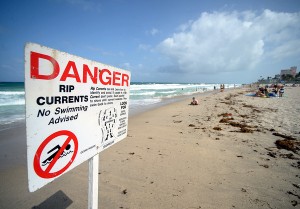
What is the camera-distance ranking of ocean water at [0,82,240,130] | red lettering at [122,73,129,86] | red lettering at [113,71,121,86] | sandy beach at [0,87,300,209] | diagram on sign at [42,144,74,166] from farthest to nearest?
ocean water at [0,82,240,130], sandy beach at [0,87,300,209], red lettering at [122,73,129,86], red lettering at [113,71,121,86], diagram on sign at [42,144,74,166]

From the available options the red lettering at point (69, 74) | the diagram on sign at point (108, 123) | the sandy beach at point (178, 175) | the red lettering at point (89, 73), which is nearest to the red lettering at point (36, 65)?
the red lettering at point (69, 74)

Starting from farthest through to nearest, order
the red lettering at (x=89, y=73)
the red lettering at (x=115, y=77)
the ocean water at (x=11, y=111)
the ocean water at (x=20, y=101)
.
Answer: the ocean water at (x=20, y=101) < the ocean water at (x=11, y=111) < the red lettering at (x=115, y=77) < the red lettering at (x=89, y=73)

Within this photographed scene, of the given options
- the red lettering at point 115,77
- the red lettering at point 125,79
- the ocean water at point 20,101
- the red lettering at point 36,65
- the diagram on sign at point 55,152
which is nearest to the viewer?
the red lettering at point 36,65

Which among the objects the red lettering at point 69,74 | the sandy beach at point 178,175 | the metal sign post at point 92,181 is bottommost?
the sandy beach at point 178,175

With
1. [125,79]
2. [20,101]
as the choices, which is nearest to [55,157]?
[125,79]

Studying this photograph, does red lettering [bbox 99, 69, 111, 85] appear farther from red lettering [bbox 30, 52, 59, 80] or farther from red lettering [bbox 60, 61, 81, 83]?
red lettering [bbox 30, 52, 59, 80]

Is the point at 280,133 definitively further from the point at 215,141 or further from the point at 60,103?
the point at 60,103

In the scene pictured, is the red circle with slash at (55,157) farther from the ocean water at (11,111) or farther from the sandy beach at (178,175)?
the ocean water at (11,111)

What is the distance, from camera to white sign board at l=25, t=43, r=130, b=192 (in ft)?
3.80

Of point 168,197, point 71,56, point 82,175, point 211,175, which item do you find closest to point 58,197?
point 82,175

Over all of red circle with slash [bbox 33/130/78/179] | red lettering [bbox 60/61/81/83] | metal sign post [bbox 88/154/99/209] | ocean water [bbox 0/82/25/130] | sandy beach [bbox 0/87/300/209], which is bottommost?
sandy beach [bbox 0/87/300/209]

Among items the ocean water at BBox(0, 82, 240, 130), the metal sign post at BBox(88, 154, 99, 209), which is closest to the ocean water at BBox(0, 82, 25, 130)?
the ocean water at BBox(0, 82, 240, 130)

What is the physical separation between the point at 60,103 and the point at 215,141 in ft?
18.1

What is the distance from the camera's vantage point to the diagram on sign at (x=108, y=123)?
187 cm
